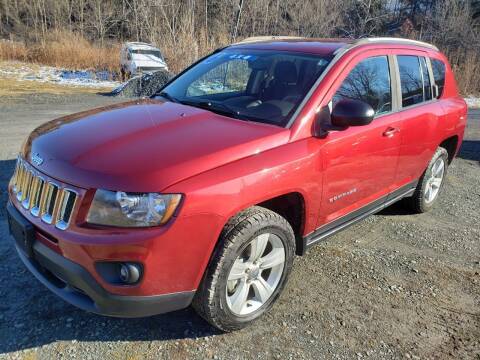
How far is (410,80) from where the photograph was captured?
4191 mm

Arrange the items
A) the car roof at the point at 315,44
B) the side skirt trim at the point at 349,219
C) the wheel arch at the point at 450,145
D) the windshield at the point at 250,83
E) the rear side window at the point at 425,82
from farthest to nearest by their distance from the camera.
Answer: the wheel arch at the point at 450,145 < the rear side window at the point at 425,82 < the car roof at the point at 315,44 < the side skirt trim at the point at 349,219 < the windshield at the point at 250,83

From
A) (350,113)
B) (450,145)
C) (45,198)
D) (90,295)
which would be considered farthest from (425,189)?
(45,198)

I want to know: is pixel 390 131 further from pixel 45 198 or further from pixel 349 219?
pixel 45 198

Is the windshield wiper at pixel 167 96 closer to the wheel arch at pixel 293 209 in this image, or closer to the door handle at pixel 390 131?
the wheel arch at pixel 293 209

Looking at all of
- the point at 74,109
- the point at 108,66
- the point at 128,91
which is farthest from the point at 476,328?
the point at 108,66

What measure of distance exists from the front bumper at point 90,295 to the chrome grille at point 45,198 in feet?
0.62

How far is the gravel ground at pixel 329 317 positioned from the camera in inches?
108

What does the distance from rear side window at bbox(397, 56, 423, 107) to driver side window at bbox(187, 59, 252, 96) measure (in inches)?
57.6

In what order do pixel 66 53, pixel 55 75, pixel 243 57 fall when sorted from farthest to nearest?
1. pixel 66 53
2. pixel 55 75
3. pixel 243 57

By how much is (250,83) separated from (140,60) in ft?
49.6

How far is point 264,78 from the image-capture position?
363cm

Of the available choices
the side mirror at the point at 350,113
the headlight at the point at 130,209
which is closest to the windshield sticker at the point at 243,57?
the side mirror at the point at 350,113

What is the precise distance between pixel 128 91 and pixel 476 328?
38.7ft

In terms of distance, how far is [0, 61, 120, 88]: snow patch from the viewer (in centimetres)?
1745
